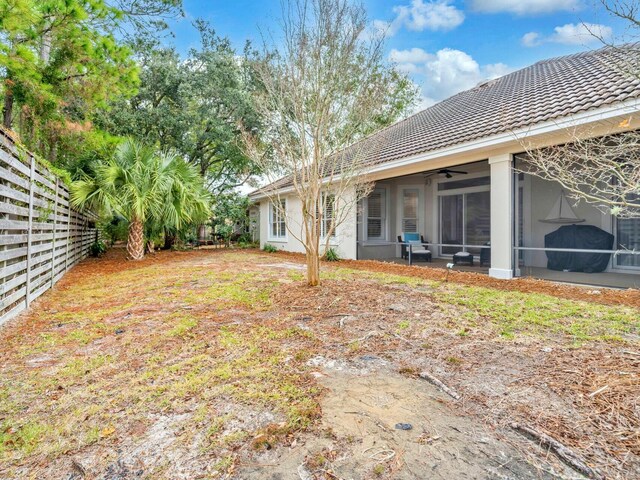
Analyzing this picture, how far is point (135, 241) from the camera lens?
36.2 feet

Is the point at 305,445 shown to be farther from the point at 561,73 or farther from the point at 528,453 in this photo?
the point at 561,73

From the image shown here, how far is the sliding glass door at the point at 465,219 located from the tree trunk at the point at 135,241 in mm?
9659

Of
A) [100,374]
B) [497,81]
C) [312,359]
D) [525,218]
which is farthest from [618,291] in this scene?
[497,81]

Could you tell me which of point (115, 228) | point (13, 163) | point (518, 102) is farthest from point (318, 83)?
point (115, 228)

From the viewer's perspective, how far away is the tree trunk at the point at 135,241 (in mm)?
10945

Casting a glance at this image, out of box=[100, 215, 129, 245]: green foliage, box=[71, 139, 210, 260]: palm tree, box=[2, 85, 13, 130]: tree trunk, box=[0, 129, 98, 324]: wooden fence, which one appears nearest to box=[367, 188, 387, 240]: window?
box=[71, 139, 210, 260]: palm tree

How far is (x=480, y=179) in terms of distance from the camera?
10906mm

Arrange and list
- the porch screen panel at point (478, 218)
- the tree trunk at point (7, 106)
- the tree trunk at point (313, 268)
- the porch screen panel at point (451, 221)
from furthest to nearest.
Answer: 1. the porch screen panel at point (451, 221)
2. the porch screen panel at point (478, 218)
3. the tree trunk at point (7, 106)
4. the tree trunk at point (313, 268)

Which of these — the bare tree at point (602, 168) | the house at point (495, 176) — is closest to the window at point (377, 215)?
the house at point (495, 176)

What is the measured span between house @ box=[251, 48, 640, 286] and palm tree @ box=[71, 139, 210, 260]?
11.3ft

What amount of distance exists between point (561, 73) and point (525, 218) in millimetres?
4014

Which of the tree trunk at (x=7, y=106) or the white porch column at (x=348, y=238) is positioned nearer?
the tree trunk at (x=7, y=106)

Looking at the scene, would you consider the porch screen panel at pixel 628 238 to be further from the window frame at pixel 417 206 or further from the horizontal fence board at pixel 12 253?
the horizontal fence board at pixel 12 253

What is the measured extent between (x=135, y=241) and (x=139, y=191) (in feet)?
5.67
